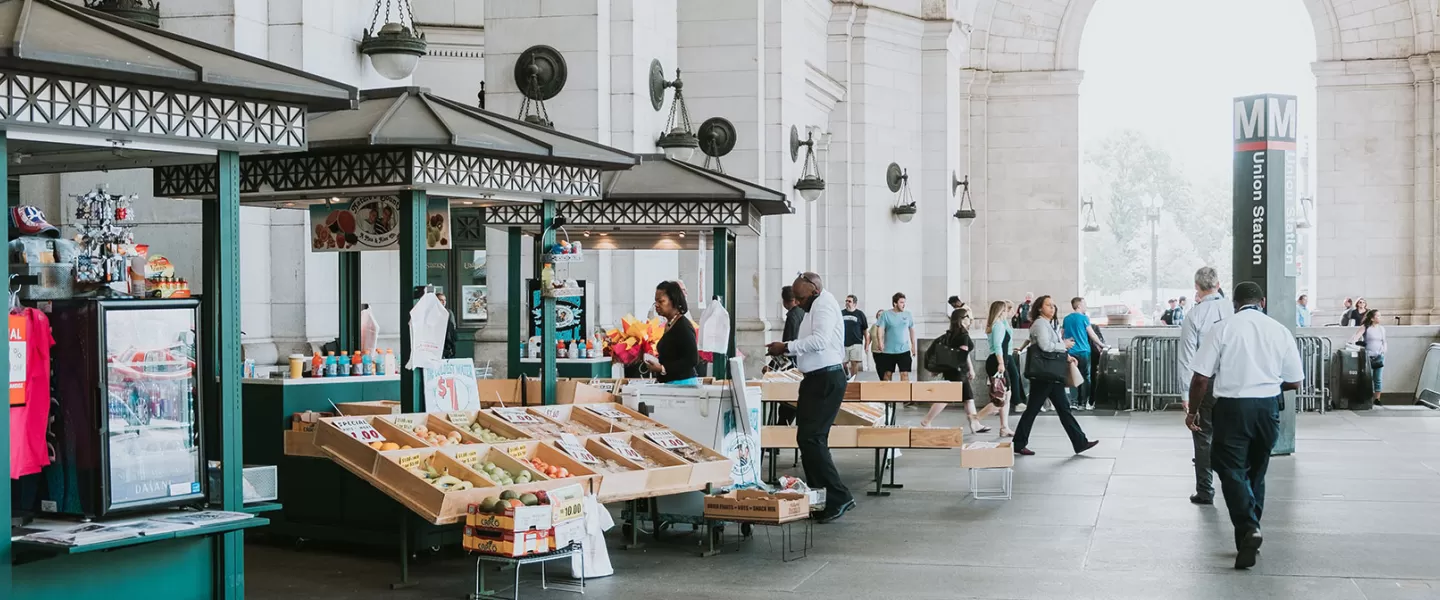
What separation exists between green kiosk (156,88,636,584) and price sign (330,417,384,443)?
19.0 inches

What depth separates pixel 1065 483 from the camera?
1423cm

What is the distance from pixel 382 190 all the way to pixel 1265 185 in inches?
427

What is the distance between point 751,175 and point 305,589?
41.7ft

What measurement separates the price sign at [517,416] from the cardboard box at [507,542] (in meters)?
1.76

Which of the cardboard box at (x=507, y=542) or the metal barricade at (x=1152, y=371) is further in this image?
the metal barricade at (x=1152, y=371)

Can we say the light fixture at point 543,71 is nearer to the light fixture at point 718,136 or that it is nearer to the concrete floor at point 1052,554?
the light fixture at point 718,136

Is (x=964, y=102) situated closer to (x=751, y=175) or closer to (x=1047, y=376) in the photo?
(x=751, y=175)

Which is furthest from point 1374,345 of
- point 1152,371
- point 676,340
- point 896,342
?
point 676,340

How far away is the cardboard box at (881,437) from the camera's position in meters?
13.2

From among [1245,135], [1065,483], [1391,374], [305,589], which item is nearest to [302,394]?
[305,589]

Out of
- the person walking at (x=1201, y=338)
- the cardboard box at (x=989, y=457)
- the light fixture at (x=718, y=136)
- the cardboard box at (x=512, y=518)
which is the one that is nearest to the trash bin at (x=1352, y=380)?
the light fixture at (x=718, y=136)

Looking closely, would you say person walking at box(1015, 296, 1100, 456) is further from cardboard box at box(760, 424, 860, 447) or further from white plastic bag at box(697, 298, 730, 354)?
white plastic bag at box(697, 298, 730, 354)

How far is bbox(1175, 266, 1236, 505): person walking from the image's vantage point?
12781mm

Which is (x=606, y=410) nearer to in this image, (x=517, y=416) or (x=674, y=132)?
(x=517, y=416)
